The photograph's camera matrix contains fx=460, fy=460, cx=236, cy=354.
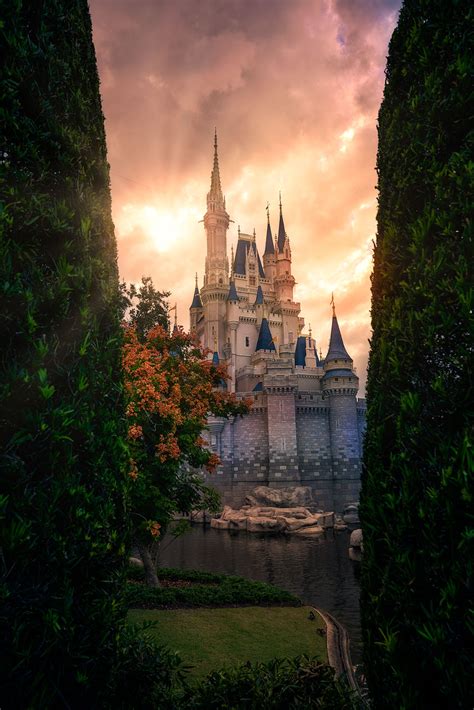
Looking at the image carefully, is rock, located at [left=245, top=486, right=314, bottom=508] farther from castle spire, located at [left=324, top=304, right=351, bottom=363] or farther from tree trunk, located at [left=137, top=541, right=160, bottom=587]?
tree trunk, located at [left=137, top=541, right=160, bottom=587]

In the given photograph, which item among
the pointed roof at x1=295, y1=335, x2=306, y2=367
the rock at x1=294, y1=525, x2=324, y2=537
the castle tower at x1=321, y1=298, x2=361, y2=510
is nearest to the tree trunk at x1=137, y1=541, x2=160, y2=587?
the rock at x1=294, y1=525, x2=324, y2=537

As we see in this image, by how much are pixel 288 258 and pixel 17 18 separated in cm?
7296

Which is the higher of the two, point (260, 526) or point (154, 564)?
point (154, 564)

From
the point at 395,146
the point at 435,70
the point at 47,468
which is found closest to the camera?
the point at 47,468

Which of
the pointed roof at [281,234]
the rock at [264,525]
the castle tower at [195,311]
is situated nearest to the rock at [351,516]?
the rock at [264,525]

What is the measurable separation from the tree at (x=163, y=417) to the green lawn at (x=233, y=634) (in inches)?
82.2

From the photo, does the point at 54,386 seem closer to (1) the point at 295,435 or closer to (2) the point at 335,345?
(1) the point at 295,435

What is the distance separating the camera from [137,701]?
4.48 meters

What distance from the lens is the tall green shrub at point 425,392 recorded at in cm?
308

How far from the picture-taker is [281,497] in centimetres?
4056

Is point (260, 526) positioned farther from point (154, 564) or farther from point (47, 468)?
point (47, 468)

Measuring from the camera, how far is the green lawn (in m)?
8.02

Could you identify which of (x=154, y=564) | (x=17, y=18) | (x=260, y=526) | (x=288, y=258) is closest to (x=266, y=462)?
(x=260, y=526)

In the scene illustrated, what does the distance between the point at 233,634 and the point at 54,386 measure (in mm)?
7779
